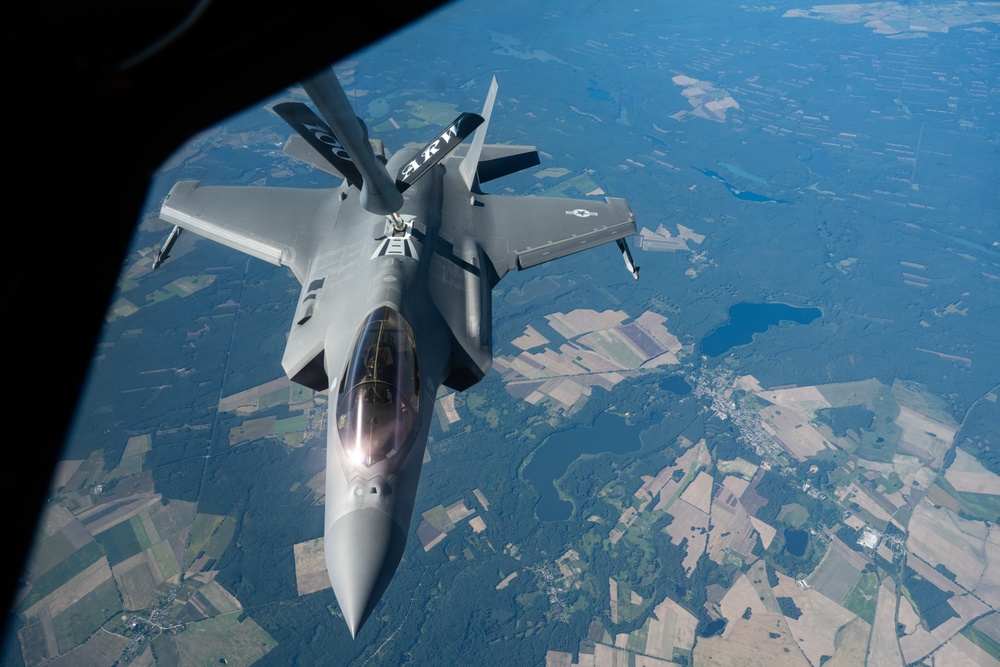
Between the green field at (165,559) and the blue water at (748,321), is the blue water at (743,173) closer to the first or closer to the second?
the blue water at (748,321)

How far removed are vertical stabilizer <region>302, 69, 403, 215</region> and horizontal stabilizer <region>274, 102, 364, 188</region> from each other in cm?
81

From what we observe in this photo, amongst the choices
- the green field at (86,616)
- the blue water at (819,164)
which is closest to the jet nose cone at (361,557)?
the green field at (86,616)

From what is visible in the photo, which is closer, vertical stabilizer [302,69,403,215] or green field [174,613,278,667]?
vertical stabilizer [302,69,403,215]

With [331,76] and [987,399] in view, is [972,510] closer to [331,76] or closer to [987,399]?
[987,399]

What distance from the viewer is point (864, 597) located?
29734mm

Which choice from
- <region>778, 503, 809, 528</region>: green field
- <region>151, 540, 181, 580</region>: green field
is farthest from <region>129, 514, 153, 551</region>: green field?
<region>778, 503, 809, 528</region>: green field

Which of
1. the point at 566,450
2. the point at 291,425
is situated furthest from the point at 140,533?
the point at 566,450

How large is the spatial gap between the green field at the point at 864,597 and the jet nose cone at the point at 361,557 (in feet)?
109

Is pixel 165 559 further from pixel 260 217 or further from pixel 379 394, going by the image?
pixel 379 394

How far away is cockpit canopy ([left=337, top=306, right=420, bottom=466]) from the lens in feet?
24.4

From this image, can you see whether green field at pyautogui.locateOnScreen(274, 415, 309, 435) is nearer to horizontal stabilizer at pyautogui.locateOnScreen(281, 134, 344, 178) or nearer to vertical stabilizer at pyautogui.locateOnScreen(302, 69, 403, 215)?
horizontal stabilizer at pyautogui.locateOnScreen(281, 134, 344, 178)

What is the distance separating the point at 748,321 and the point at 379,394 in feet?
159

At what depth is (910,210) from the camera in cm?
6569

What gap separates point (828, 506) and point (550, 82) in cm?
6481
